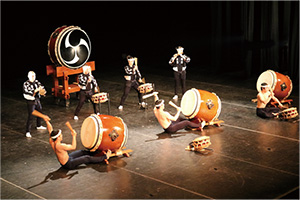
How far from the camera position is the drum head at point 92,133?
309 inches

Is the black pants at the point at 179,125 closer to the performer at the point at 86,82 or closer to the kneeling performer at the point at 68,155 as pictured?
the kneeling performer at the point at 68,155

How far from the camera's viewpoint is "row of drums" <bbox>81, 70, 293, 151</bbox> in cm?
792

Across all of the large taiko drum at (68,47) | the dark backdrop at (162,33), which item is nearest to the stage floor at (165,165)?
the large taiko drum at (68,47)

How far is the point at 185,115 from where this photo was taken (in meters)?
9.50

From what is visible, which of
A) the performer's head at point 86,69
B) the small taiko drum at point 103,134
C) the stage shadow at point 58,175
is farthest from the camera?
the performer's head at point 86,69

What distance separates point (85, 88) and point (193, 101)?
2171 mm

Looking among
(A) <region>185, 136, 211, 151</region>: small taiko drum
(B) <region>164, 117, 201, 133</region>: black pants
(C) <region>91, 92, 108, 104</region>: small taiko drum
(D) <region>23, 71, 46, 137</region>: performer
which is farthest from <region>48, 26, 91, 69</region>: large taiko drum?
(A) <region>185, 136, 211, 151</region>: small taiko drum

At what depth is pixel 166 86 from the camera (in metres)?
13.1

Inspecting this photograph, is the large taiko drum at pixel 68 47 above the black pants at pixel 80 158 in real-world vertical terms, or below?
Answer: above

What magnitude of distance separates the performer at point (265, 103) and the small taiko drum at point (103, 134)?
316 cm

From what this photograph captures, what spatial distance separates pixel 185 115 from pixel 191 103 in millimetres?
249

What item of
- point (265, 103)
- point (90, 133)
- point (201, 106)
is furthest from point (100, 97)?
point (265, 103)

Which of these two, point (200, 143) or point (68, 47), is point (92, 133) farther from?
point (68, 47)

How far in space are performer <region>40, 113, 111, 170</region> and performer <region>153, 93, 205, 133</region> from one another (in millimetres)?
1332
